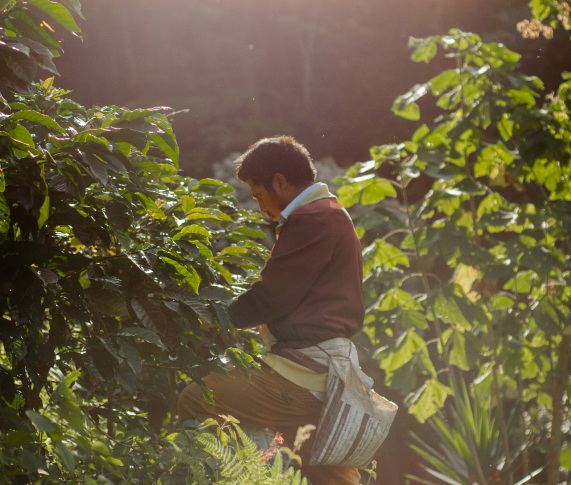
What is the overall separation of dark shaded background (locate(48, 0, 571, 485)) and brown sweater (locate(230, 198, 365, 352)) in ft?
14.4

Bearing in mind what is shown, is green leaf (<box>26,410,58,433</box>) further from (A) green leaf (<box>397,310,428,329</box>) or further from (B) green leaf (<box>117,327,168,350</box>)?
(A) green leaf (<box>397,310,428,329</box>)

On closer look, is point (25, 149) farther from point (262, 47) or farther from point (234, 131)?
point (262, 47)

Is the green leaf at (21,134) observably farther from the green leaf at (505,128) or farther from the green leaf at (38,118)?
the green leaf at (505,128)

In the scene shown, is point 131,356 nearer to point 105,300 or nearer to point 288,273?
point 105,300

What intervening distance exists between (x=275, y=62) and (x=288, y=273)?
718 centimetres

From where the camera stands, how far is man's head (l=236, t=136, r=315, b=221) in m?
1.73

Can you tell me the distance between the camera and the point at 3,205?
3.03ft

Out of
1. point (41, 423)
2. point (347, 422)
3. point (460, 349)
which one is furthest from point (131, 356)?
point (460, 349)

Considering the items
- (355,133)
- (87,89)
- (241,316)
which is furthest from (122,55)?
(241,316)

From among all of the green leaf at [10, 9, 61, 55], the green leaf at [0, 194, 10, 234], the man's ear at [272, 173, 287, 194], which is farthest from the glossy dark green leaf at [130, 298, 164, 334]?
the man's ear at [272, 173, 287, 194]

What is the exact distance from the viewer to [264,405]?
161cm

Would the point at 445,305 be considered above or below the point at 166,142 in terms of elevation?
below

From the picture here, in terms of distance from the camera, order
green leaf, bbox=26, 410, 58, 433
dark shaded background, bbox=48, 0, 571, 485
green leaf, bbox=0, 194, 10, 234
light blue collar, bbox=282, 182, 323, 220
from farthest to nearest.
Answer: dark shaded background, bbox=48, 0, 571, 485 < light blue collar, bbox=282, 182, 323, 220 < green leaf, bbox=0, 194, 10, 234 < green leaf, bbox=26, 410, 58, 433

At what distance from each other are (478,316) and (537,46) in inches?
238
